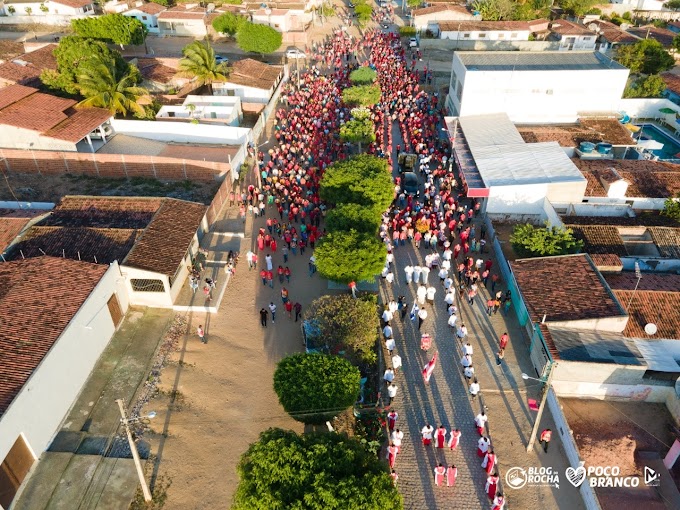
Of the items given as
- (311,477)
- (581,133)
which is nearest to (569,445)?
(311,477)

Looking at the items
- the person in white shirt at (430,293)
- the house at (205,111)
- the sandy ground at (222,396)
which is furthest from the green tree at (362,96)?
the person in white shirt at (430,293)

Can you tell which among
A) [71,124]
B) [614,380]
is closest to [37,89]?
[71,124]

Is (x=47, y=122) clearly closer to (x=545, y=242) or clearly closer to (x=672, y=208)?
(x=545, y=242)

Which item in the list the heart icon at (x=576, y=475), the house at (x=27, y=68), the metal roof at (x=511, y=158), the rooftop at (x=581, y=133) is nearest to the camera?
the heart icon at (x=576, y=475)

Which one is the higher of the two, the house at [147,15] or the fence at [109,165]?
the house at [147,15]

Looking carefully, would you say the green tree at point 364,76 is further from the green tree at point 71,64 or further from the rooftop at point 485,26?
the rooftop at point 485,26

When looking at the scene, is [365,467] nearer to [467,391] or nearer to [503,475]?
[503,475]
